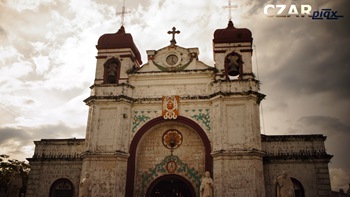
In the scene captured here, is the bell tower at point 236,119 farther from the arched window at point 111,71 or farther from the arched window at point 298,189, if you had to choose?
the arched window at point 111,71

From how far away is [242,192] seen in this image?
1662 centimetres

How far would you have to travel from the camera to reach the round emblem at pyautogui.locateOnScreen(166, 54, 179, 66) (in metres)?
20.5

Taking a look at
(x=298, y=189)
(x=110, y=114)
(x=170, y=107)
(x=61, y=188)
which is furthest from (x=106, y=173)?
(x=298, y=189)

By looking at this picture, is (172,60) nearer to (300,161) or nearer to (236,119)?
(236,119)

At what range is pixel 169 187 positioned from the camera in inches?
739

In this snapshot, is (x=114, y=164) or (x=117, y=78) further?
(x=117, y=78)

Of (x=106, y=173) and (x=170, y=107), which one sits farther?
(x=170, y=107)

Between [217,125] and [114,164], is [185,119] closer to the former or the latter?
[217,125]

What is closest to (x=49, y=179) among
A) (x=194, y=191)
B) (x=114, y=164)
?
(x=114, y=164)

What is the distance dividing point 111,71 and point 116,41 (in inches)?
79.8

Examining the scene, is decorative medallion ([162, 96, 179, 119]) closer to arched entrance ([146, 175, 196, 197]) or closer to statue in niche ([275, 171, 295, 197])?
arched entrance ([146, 175, 196, 197])

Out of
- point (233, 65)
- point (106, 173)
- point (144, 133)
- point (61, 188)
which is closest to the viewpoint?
point (106, 173)

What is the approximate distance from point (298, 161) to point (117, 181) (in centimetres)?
1003

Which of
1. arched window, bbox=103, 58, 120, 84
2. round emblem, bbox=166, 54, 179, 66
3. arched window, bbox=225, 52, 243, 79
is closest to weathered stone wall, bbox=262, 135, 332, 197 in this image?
arched window, bbox=225, 52, 243, 79
